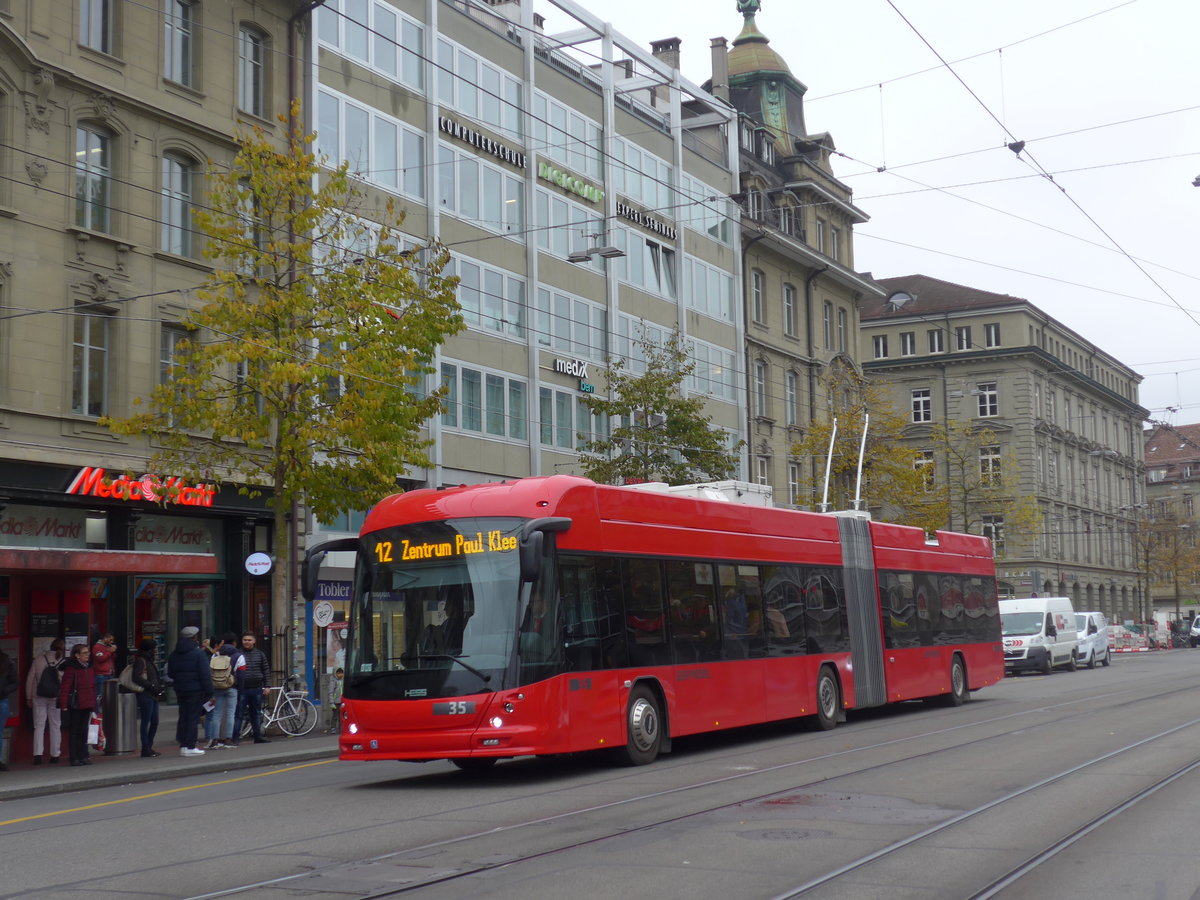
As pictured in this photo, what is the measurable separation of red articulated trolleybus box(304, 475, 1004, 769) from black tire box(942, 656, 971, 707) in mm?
6602

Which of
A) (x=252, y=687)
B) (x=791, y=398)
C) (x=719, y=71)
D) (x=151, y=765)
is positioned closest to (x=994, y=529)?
(x=791, y=398)

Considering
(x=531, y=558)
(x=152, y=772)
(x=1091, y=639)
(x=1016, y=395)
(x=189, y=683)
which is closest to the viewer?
(x=531, y=558)

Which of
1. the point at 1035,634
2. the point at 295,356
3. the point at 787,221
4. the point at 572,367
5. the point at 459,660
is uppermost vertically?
the point at 787,221

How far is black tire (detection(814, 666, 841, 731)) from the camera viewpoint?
2141cm

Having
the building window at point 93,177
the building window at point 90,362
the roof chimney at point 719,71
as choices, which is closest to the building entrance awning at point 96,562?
the building window at point 90,362

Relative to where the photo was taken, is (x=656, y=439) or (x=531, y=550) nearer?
(x=531, y=550)

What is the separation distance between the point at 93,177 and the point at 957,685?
59.8 ft

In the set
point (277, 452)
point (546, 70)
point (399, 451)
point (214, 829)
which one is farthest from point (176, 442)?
point (546, 70)

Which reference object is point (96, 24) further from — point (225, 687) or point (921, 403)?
point (921, 403)

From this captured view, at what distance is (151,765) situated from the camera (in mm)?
18750

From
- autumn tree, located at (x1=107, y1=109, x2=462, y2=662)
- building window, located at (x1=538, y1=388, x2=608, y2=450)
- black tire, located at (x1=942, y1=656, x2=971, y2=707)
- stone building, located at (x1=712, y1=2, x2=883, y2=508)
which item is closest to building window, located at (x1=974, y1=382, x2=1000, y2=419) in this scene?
stone building, located at (x1=712, y1=2, x2=883, y2=508)

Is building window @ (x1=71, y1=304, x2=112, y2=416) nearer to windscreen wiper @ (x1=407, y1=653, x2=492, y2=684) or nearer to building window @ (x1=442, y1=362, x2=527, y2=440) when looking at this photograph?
building window @ (x1=442, y1=362, x2=527, y2=440)

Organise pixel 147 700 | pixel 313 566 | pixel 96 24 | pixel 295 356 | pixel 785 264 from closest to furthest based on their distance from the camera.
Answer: pixel 313 566 < pixel 147 700 < pixel 295 356 < pixel 96 24 < pixel 785 264

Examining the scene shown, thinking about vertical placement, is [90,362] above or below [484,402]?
below
